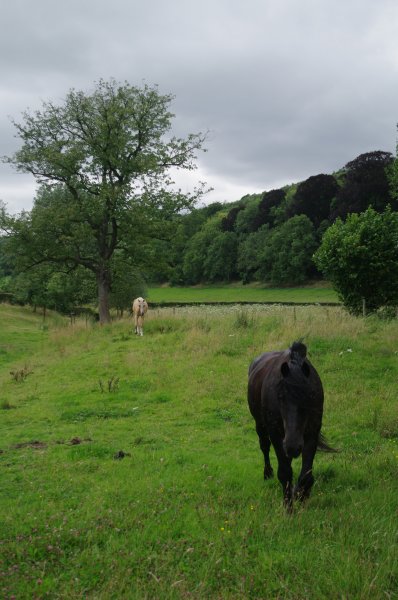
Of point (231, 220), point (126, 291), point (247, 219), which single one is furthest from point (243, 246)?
point (126, 291)

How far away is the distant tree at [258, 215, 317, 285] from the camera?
74688 millimetres

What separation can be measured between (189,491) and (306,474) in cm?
163

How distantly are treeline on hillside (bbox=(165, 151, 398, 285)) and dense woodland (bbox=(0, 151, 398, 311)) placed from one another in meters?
0.13

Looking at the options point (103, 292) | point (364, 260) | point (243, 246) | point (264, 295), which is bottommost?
point (264, 295)

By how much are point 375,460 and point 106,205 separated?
2520cm

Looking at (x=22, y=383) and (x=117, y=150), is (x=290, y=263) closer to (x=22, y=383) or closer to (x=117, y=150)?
(x=117, y=150)

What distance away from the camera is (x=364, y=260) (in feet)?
76.6

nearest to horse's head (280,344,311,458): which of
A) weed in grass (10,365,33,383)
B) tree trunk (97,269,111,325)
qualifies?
weed in grass (10,365,33,383)

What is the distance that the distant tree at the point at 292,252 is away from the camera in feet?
245

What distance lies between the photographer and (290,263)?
76.1 metres

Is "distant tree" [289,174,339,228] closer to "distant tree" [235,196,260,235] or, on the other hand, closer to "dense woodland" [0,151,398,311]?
"dense woodland" [0,151,398,311]

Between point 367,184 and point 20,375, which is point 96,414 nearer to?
point 20,375

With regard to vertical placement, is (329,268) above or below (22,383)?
above

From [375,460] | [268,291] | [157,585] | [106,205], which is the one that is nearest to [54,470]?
[157,585]
